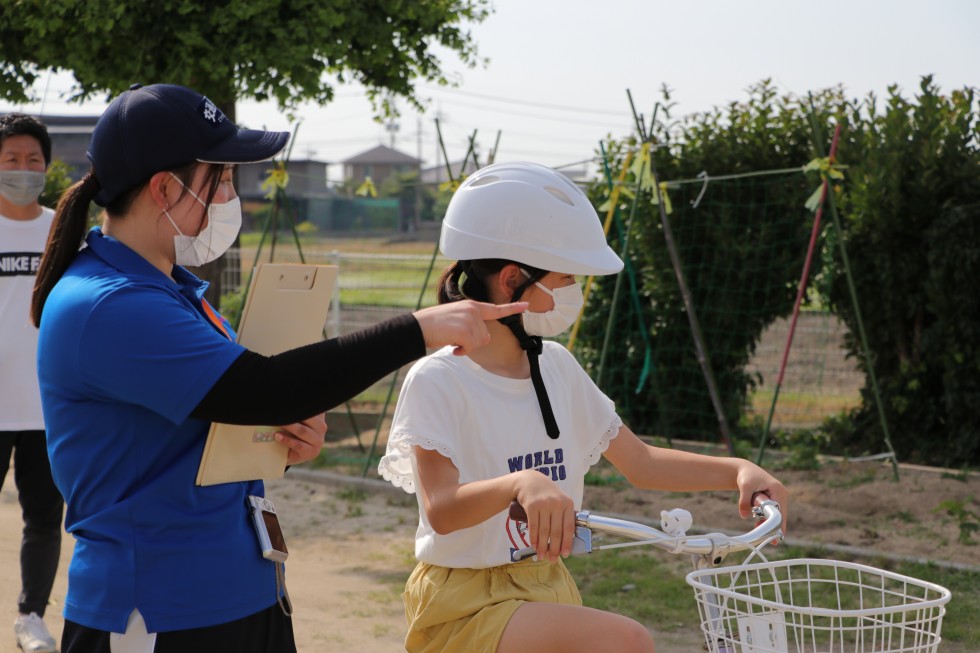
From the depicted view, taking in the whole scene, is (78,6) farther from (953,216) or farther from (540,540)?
(540,540)

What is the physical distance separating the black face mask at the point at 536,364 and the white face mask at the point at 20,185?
2763 mm

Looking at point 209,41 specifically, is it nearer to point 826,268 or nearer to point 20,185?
point 20,185

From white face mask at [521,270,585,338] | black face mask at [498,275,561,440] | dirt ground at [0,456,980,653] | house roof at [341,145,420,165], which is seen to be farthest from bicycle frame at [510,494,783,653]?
house roof at [341,145,420,165]

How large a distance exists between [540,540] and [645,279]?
6.82 m

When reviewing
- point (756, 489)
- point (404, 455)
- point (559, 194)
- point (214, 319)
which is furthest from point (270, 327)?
point (756, 489)

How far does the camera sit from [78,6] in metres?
7.54

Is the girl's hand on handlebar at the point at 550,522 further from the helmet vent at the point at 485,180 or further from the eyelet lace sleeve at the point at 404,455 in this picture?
the helmet vent at the point at 485,180

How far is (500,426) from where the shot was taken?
97.3 inches

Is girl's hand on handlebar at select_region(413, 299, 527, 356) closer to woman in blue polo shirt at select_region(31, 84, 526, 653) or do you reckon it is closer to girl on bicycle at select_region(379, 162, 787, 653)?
woman in blue polo shirt at select_region(31, 84, 526, 653)

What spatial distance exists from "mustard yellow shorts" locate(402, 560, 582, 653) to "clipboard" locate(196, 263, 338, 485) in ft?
1.58

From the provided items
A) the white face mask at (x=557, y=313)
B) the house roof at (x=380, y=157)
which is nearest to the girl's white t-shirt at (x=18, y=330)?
the white face mask at (x=557, y=313)

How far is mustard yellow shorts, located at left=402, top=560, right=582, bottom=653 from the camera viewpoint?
2316mm

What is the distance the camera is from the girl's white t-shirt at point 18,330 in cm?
441

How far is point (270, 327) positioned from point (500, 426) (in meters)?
0.59
